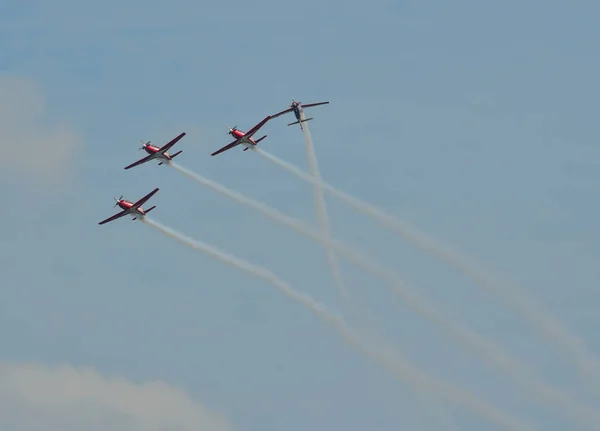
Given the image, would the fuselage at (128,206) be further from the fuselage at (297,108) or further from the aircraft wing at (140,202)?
the fuselage at (297,108)

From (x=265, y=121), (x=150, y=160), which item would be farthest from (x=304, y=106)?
(x=150, y=160)

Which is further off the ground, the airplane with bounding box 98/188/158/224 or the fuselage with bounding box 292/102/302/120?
the fuselage with bounding box 292/102/302/120

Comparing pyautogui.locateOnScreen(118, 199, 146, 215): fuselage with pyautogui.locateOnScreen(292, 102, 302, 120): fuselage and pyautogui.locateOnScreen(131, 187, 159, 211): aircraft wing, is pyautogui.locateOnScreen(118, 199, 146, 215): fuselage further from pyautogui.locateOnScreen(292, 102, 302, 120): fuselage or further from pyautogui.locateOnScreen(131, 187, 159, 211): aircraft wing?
pyautogui.locateOnScreen(292, 102, 302, 120): fuselage

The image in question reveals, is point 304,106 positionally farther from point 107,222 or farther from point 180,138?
point 107,222

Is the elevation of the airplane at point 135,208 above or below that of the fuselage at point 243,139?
below

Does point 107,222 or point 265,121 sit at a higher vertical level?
point 265,121

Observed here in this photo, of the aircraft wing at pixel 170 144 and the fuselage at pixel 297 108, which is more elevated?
the fuselage at pixel 297 108

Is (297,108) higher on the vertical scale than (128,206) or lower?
higher

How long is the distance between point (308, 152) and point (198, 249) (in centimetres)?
1808

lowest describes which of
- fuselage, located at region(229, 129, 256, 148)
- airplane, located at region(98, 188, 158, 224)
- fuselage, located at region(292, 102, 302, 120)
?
airplane, located at region(98, 188, 158, 224)

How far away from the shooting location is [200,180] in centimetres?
19462

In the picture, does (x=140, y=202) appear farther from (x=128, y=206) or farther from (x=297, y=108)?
(x=297, y=108)

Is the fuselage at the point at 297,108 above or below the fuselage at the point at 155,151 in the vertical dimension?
above

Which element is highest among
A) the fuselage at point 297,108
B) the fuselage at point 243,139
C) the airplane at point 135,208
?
the fuselage at point 297,108
